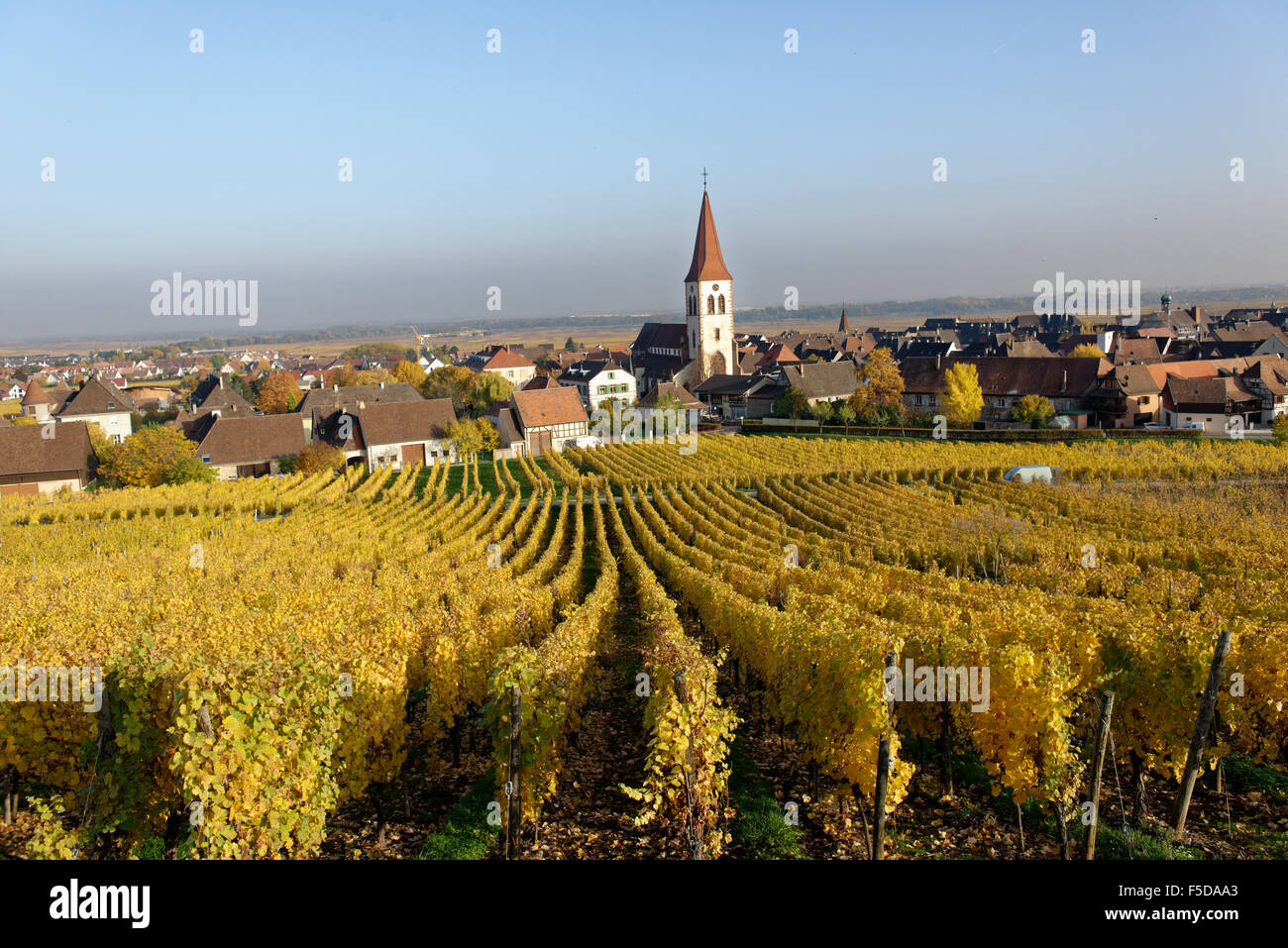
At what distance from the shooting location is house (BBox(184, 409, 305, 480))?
54000mm

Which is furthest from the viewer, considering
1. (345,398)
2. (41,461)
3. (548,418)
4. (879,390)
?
(879,390)

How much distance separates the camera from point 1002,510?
1320 inches

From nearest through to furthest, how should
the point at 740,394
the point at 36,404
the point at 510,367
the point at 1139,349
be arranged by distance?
the point at 36,404 → the point at 740,394 → the point at 1139,349 → the point at 510,367

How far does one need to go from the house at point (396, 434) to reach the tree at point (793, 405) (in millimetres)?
29989

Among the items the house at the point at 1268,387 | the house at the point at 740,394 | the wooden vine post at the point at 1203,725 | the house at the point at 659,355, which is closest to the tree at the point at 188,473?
the wooden vine post at the point at 1203,725

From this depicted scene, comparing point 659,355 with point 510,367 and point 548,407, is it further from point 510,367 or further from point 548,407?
point 548,407

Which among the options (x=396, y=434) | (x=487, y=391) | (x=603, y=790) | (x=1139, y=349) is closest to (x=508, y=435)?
(x=396, y=434)

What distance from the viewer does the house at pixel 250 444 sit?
5400cm

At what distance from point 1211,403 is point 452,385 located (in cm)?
6502

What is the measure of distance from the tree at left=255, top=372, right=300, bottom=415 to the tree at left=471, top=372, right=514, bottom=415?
812 inches

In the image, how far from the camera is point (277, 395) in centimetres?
8912

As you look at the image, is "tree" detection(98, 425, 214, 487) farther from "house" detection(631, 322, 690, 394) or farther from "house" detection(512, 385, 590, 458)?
"house" detection(631, 322, 690, 394)
